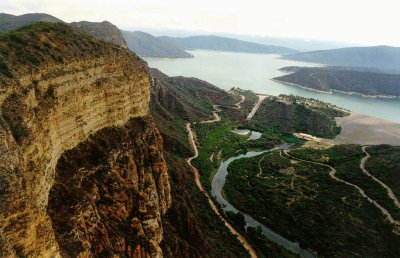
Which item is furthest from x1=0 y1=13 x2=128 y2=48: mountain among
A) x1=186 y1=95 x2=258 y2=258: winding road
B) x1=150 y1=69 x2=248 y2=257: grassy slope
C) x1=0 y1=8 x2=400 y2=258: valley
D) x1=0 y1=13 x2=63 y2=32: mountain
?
x1=186 y1=95 x2=258 y2=258: winding road

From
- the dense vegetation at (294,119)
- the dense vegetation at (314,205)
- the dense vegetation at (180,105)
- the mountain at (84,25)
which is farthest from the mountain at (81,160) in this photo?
the dense vegetation at (294,119)

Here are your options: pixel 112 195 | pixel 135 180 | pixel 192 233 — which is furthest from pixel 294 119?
pixel 112 195

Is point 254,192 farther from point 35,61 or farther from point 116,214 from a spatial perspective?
point 35,61

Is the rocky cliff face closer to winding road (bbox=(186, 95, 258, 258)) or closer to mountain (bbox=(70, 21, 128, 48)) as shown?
winding road (bbox=(186, 95, 258, 258))

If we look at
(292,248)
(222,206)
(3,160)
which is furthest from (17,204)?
(222,206)

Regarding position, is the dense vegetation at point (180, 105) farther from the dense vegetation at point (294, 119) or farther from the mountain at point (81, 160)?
the mountain at point (81, 160)

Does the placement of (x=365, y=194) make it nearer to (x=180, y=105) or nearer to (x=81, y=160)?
(x=81, y=160)
